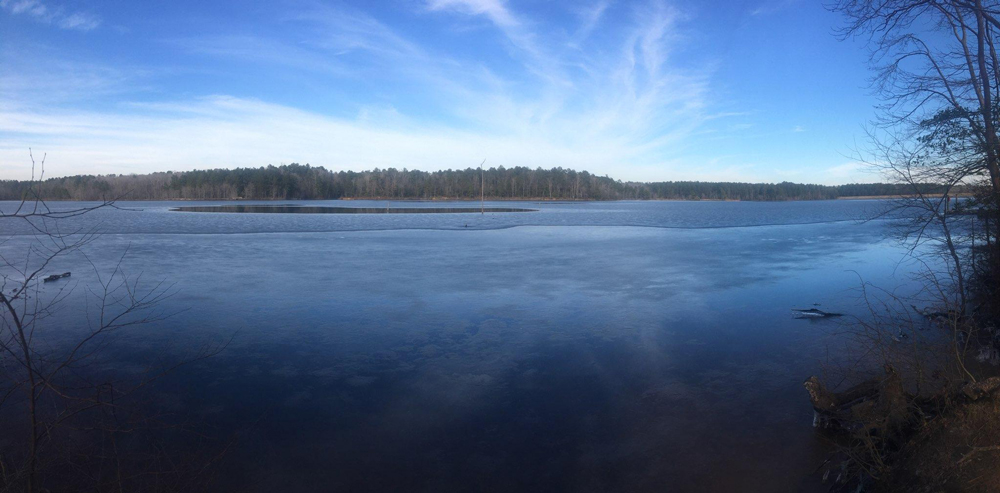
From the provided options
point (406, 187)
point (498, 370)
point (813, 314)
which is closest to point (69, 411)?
point (498, 370)

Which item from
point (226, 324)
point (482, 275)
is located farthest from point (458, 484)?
point (482, 275)

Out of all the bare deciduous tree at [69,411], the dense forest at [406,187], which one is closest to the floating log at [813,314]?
the bare deciduous tree at [69,411]

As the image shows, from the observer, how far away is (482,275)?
40.6ft

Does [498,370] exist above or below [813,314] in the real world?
below

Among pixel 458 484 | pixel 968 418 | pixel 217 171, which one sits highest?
pixel 217 171

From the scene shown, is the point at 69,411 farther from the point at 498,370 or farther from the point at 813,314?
the point at 813,314

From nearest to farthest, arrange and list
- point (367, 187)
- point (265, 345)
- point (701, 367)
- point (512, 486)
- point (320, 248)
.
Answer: point (512, 486), point (701, 367), point (265, 345), point (320, 248), point (367, 187)

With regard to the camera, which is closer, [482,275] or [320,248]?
[482,275]

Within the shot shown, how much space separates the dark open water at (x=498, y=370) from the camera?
4418mm

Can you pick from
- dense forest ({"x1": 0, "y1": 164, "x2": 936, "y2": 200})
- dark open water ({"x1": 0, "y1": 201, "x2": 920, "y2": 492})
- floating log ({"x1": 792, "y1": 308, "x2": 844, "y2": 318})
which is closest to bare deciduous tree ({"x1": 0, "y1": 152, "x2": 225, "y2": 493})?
dark open water ({"x1": 0, "y1": 201, "x2": 920, "y2": 492})

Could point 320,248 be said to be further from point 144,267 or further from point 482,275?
point 482,275

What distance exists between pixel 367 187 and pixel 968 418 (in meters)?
101

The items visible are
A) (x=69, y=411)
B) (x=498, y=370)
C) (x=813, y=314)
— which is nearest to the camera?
(x=69, y=411)

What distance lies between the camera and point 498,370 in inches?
249
